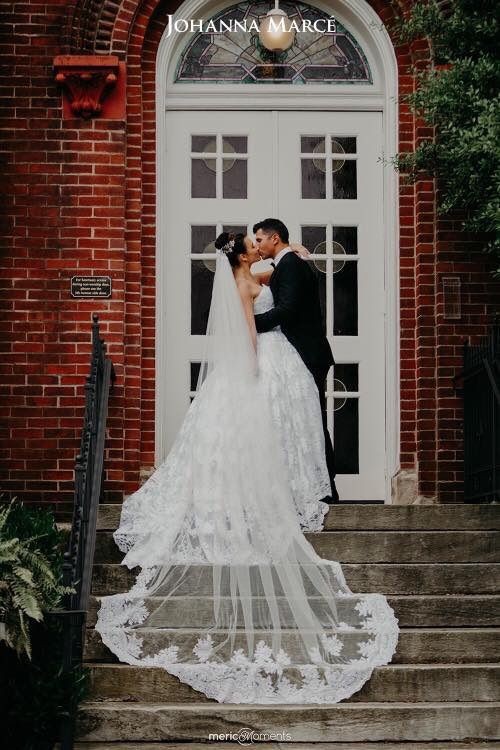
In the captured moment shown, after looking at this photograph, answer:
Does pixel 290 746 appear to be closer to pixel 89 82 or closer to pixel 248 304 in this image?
pixel 248 304

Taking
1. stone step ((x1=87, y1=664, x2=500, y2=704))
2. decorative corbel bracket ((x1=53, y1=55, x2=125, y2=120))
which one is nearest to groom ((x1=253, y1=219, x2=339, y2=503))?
stone step ((x1=87, y1=664, x2=500, y2=704))

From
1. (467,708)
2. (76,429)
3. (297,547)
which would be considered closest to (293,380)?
(297,547)

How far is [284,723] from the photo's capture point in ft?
20.1

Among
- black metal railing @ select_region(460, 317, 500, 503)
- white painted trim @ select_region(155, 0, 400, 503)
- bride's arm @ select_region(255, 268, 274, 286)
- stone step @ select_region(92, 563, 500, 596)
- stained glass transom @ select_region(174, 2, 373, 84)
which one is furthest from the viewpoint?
stained glass transom @ select_region(174, 2, 373, 84)

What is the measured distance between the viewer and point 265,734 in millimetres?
6094

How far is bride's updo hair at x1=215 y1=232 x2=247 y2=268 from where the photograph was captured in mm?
8055

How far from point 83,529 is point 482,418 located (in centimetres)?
322

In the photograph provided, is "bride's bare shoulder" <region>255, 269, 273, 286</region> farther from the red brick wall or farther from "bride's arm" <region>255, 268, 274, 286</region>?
the red brick wall

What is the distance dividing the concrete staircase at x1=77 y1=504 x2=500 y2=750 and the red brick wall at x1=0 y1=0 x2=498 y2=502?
198cm

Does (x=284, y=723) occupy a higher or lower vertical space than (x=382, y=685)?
lower

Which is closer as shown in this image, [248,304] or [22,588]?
[22,588]

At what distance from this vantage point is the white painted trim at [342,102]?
368 inches

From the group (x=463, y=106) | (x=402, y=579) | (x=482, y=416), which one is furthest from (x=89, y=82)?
(x=402, y=579)

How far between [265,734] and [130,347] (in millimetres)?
3696
